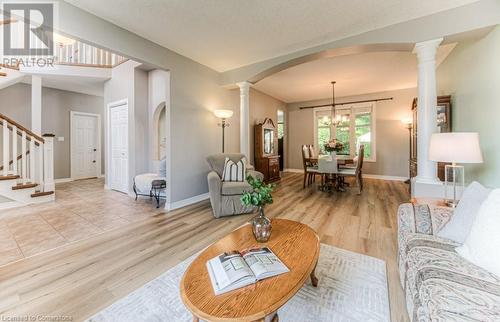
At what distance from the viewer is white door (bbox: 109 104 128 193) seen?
4.71m

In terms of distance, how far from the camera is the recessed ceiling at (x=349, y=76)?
3.97 m

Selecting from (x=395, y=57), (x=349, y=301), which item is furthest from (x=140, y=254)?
(x=395, y=57)

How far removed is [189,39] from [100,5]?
3.72 feet

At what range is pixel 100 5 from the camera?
236 centimetres

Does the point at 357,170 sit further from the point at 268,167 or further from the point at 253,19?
the point at 253,19

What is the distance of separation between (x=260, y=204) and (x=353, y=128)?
636 centimetres

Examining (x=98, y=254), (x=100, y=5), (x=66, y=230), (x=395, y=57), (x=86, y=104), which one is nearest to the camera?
(x=98, y=254)

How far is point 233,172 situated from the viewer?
11.8 ft

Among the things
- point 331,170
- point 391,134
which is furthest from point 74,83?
point 391,134

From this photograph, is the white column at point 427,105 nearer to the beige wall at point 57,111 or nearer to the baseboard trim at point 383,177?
the baseboard trim at point 383,177

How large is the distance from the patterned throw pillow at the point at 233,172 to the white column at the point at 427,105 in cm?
258

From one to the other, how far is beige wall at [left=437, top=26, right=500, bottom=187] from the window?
3084 mm

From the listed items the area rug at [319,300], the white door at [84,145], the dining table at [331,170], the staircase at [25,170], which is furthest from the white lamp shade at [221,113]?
the white door at [84,145]

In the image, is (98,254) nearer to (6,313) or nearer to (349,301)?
(6,313)
